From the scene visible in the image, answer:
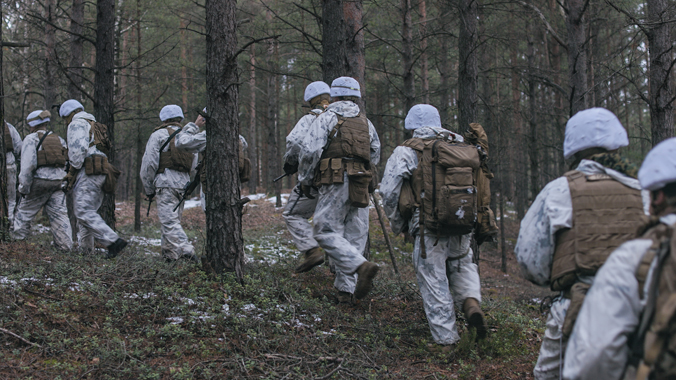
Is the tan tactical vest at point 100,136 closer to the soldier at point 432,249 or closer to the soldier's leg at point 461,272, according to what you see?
the soldier at point 432,249

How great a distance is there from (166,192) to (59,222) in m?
1.96

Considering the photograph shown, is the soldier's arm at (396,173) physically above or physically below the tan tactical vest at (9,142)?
below

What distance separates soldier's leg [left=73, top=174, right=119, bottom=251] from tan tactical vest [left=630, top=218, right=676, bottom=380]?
22.2ft

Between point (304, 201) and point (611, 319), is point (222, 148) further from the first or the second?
point (611, 319)

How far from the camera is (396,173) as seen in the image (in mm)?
4773

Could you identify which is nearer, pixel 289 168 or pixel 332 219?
pixel 332 219

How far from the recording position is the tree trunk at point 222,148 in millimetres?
5410

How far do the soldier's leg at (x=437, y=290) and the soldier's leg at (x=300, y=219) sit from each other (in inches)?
59.4

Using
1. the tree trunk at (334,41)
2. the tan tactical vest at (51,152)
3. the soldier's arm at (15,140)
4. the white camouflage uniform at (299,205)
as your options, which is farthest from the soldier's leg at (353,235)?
the soldier's arm at (15,140)

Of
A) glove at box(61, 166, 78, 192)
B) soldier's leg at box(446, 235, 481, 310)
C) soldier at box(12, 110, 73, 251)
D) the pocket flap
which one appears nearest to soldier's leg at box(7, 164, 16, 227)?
soldier at box(12, 110, 73, 251)

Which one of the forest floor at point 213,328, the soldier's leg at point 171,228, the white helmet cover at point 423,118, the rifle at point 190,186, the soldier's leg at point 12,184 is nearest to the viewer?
the forest floor at point 213,328

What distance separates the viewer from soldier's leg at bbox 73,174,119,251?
22.9ft

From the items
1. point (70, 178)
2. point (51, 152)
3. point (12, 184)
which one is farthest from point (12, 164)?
point (70, 178)

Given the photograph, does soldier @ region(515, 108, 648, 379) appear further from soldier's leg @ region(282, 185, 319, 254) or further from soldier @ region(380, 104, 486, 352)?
soldier's leg @ region(282, 185, 319, 254)
